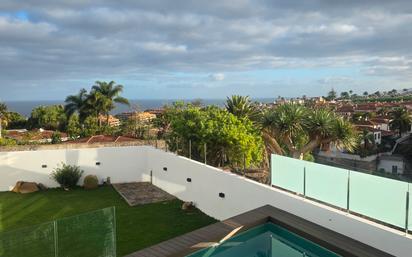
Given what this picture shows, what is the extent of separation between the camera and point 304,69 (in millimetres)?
46906

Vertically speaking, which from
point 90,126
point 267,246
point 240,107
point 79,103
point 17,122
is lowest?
point 267,246

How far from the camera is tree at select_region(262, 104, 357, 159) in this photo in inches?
585

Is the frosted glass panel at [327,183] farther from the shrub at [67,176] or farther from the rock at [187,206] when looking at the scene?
the shrub at [67,176]

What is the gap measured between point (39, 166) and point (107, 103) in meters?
26.1

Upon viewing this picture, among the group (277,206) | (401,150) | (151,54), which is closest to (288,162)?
(277,206)

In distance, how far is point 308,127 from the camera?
1543 centimetres

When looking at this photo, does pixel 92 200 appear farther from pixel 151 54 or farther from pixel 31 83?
pixel 31 83

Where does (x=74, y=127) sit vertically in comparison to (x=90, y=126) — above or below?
below

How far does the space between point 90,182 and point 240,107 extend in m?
8.49

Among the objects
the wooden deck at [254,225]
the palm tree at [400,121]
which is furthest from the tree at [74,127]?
the palm tree at [400,121]

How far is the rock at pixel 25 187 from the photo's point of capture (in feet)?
51.7

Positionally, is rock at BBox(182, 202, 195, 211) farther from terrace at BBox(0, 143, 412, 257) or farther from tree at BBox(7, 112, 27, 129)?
tree at BBox(7, 112, 27, 129)

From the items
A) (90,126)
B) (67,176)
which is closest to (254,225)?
(67,176)

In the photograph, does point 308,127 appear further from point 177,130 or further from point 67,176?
point 67,176
